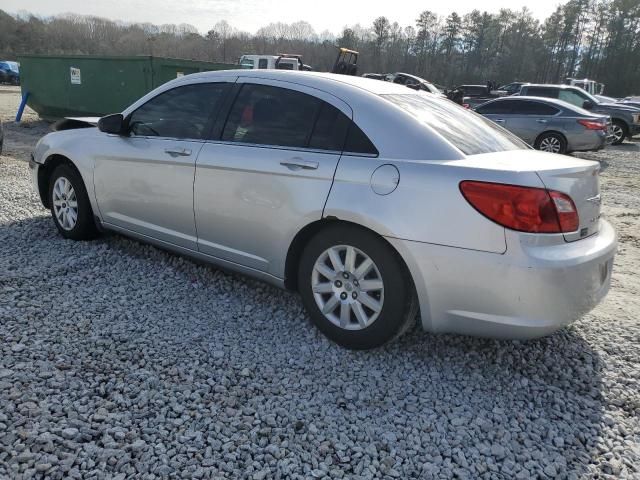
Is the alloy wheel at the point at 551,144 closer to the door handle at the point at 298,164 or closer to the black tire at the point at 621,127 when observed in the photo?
the black tire at the point at 621,127

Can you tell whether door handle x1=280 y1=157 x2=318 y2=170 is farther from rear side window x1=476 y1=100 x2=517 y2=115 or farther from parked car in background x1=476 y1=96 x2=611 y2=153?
rear side window x1=476 y1=100 x2=517 y2=115

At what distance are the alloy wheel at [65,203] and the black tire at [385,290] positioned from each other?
270cm

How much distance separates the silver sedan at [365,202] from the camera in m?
2.66

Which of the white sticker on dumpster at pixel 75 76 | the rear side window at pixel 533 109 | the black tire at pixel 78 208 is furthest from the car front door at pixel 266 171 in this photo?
the white sticker on dumpster at pixel 75 76

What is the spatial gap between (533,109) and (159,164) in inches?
438

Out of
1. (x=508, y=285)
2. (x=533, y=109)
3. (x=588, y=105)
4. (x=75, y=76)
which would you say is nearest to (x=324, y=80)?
(x=508, y=285)

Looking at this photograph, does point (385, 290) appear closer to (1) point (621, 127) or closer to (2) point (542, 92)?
(2) point (542, 92)

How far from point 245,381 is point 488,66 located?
284ft

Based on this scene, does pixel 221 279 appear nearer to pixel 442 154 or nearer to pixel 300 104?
pixel 300 104

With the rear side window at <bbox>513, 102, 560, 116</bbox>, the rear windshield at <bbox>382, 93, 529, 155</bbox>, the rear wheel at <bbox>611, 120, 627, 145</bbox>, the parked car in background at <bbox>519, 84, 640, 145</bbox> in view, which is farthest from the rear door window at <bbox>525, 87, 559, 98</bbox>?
the rear windshield at <bbox>382, 93, 529, 155</bbox>

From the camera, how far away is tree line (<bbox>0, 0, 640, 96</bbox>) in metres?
65.8

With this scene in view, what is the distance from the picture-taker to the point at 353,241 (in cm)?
304

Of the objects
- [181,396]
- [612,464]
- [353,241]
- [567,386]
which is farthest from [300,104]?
[612,464]

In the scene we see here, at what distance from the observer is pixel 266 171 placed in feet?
11.1
